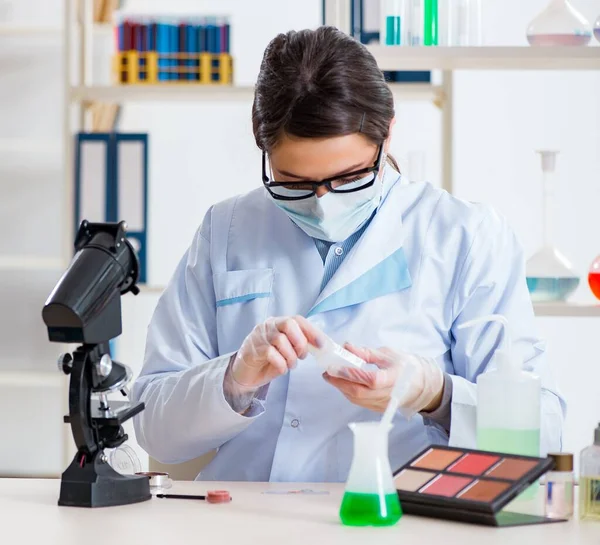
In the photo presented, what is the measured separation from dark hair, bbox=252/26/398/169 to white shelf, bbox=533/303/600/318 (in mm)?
898

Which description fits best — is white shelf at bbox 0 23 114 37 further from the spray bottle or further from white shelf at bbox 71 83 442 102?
the spray bottle

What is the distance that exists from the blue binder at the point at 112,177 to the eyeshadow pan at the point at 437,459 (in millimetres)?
2021

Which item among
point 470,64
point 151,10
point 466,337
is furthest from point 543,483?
point 151,10

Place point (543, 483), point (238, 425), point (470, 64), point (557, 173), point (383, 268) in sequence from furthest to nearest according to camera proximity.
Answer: point (557, 173) < point (470, 64) < point (383, 268) < point (238, 425) < point (543, 483)

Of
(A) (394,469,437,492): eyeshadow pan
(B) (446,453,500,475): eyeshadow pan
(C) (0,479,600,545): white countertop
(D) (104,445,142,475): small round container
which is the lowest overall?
(D) (104,445,142,475): small round container

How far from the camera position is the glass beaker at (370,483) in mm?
1113

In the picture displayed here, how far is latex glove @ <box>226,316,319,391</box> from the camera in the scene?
134 cm

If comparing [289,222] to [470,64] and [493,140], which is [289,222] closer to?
[470,64]

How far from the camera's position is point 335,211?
1.58m

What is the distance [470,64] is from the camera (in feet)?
7.90

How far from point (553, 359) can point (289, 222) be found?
190 cm

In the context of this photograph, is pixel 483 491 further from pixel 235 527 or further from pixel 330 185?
pixel 330 185

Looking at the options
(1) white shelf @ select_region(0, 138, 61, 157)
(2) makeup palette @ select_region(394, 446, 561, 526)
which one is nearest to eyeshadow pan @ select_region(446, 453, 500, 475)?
(2) makeup palette @ select_region(394, 446, 561, 526)

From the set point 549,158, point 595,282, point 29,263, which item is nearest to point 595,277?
point 595,282
